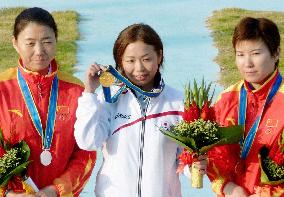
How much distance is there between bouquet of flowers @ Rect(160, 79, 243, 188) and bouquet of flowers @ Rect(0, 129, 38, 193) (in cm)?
78

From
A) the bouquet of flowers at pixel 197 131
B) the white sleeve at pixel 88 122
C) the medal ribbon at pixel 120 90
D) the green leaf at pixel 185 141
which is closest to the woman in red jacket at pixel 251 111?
the bouquet of flowers at pixel 197 131

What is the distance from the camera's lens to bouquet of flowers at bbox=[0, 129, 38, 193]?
15.9 feet

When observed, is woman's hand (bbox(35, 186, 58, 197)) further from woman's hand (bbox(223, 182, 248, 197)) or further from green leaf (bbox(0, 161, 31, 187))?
woman's hand (bbox(223, 182, 248, 197))

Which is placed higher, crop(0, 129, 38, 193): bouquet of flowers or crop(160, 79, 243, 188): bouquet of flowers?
crop(160, 79, 243, 188): bouquet of flowers

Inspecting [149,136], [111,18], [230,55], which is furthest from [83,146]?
[111,18]

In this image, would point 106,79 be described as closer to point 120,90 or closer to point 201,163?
point 120,90

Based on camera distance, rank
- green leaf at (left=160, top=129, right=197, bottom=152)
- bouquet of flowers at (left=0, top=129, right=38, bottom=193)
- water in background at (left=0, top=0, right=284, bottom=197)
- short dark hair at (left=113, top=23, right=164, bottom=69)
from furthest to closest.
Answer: water in background at (left=0, top=0, right=284, bottom=197) → short dark hair at (left=113, top=23, right=164, bottom=69) → bouquet of flowers at (left=0, top=129, right=38, bottom=193) → green leaf at (left=160, top=129, right=197, bottom=152)

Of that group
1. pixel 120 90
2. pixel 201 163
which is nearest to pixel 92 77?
pixel 120 90

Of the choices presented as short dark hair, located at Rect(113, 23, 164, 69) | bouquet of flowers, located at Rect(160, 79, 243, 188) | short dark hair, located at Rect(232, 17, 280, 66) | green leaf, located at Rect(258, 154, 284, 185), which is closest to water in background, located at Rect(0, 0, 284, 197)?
short dark hair, located at Rect(113, 23, 164, 69)

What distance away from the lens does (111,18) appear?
15.9 m

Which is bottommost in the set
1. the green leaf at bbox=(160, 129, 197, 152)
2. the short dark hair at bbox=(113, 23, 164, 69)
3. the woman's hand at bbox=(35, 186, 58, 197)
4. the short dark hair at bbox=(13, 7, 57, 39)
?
the woman's hand at bbox=(35, 186, 58, 197)

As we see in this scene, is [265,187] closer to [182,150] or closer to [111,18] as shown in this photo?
[182,150]

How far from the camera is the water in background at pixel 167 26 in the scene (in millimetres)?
12359

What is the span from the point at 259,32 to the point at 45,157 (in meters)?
1.39
